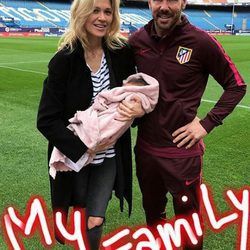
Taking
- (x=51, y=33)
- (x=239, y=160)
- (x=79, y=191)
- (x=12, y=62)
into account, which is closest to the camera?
(x=79, y=191)

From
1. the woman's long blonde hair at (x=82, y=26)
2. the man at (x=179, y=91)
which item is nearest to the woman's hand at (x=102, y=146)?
the man at (x=179, y=91)

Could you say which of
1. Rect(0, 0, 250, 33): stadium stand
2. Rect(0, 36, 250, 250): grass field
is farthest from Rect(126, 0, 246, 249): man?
Rect(0, 0, 250, 33): stadium stand

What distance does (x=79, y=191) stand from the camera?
2682mm

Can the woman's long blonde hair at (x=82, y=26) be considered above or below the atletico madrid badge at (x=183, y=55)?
above

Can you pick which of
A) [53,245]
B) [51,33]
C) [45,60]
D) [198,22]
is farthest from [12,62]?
[198,22]

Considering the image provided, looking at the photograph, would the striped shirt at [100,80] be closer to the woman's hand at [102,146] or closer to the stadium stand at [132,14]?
the woman's hand at [102,146]

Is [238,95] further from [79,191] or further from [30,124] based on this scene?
[30,124]

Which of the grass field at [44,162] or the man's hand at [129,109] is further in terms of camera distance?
the grass field at [44,162]

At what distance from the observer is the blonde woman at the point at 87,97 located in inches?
94.7

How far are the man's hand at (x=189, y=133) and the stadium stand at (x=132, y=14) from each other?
115 feet

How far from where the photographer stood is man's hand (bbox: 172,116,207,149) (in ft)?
8.39

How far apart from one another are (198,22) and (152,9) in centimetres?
5913

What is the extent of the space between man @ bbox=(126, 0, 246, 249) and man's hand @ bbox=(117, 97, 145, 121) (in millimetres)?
188

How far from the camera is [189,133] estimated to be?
101 inches
